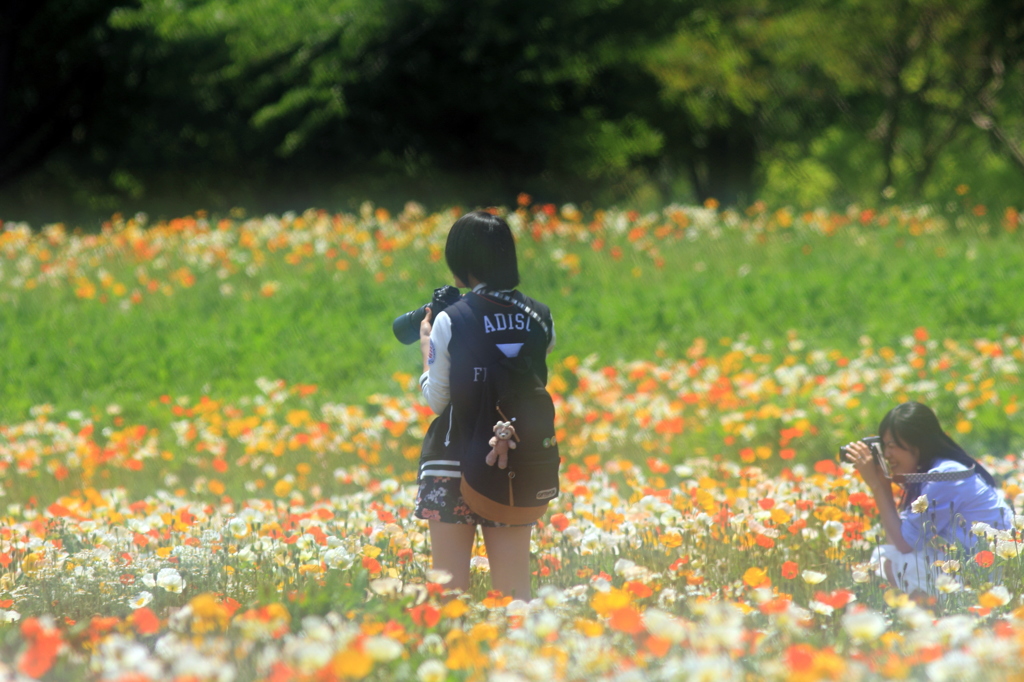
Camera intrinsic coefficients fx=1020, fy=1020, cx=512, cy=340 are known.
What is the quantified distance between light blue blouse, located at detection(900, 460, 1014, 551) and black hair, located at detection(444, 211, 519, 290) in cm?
192

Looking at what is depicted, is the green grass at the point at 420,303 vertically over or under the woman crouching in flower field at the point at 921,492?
over

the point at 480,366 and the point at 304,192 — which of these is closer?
the point at 480,366

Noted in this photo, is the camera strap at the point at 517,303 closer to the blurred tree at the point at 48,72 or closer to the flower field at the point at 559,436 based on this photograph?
the flower field at the point at 559,436

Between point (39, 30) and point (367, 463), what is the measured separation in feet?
59.7

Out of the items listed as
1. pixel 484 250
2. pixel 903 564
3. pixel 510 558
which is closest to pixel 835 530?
pixel 903 564

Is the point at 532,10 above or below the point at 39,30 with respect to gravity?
below

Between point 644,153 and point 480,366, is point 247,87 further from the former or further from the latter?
point 480,366

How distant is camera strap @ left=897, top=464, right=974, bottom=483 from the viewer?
3.91 meters

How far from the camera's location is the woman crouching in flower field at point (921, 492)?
382cm

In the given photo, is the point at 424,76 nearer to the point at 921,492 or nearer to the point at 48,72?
the point at 48,72

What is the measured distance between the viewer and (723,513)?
427 centimetres

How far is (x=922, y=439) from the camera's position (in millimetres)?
4031

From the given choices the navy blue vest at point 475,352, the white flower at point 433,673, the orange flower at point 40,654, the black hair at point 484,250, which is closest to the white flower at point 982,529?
the navy blue vest at point 475,352

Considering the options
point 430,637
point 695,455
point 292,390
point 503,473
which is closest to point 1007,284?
point 695,455
